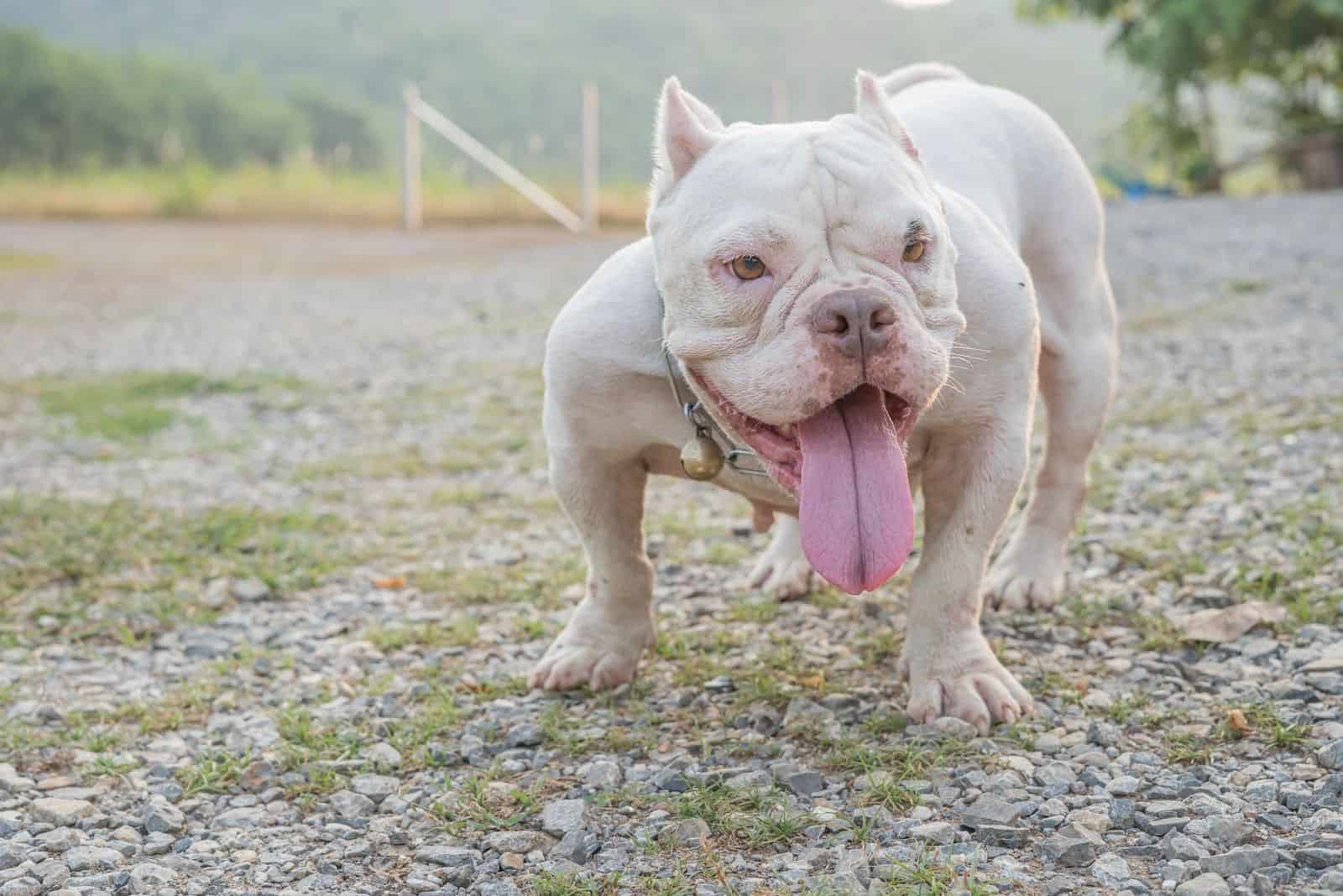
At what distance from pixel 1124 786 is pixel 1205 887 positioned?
460 mm

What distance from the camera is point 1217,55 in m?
21.0

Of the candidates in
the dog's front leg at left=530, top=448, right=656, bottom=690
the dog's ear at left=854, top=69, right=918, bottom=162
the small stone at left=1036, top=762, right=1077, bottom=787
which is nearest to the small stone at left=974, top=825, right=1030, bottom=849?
the small stone at left=1036, top=762, right=1077, bottom=787

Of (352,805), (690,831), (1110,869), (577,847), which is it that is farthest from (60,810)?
(1110,869)

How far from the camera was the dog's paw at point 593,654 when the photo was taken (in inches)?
147

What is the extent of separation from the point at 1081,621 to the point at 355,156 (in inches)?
1080

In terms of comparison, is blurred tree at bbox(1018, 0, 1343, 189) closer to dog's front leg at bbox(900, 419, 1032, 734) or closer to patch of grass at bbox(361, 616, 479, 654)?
dog's front leg at bbox(900, 419, 1032, 734)

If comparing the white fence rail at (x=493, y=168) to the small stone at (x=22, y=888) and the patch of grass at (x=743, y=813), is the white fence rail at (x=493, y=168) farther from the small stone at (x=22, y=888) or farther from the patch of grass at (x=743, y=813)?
the small stone at (x=22, y=888)

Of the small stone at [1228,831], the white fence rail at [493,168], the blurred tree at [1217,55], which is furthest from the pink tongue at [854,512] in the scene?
the blurred tree at [1217,55]

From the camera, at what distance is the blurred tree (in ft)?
63.1

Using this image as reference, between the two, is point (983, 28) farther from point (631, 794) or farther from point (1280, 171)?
point (631, 794)

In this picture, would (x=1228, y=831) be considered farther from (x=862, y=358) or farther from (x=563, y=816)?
(x=563, y=816)

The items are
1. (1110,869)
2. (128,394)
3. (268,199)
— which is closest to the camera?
(1110,869)

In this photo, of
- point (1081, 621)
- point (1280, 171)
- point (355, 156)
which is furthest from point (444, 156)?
point (1081, 621)

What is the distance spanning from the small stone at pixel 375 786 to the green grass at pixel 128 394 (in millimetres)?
4372
